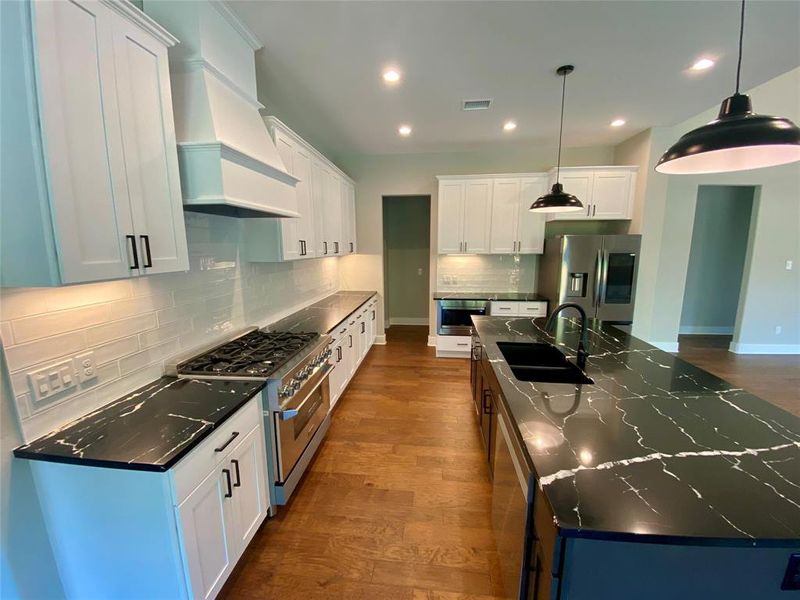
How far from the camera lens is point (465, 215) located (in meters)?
4.56

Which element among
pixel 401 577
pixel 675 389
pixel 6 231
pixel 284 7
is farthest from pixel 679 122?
pixel 6 231

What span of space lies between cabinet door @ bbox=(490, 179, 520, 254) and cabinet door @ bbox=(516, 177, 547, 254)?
55 mm

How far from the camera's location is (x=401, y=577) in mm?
1645

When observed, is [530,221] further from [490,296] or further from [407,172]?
[407,172]

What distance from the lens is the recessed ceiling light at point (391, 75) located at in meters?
2.54

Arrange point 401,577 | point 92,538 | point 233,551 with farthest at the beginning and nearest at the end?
point 401,577
point 233,551
point 92,538

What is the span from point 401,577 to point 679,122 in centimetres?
515

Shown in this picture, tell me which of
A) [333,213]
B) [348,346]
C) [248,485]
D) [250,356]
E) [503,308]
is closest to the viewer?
[248,485]

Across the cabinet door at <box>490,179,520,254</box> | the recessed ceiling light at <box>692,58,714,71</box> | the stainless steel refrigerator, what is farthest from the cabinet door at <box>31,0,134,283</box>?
the stainless steel refrigerator

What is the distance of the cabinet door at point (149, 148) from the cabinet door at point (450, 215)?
3540mm

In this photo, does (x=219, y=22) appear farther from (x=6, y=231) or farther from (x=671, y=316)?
(x=671, y=316)

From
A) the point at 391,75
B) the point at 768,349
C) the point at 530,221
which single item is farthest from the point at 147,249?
the point at 768,349

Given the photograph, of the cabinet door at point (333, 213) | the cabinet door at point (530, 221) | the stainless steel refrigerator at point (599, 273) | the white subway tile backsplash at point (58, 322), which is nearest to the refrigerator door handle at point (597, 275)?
the stainless steel refrigerator at point (599, 273)

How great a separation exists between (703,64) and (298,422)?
13.2 ft
